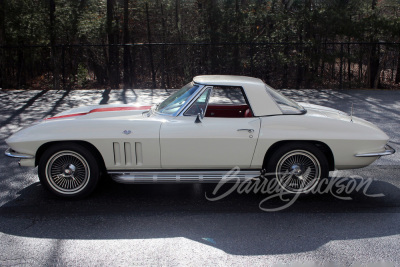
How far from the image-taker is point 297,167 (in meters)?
5.44

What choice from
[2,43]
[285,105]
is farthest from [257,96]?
[2,43]

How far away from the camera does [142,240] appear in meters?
4.39

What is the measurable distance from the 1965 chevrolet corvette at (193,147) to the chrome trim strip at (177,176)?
0.5 inches

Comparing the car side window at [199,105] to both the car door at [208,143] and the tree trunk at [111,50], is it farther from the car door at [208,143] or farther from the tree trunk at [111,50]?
the tree trunk at [111,50]

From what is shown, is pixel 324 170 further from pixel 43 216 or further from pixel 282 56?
pixel 282 56

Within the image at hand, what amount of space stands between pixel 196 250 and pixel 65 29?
629 inches

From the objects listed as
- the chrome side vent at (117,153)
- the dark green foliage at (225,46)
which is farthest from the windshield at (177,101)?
the dark green foliage at (225,46)

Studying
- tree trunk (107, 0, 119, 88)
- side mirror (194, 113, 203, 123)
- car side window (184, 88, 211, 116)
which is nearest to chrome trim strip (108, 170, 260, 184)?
side mirror (194, 113, 203, 123)

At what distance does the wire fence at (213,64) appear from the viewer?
55.5 feet

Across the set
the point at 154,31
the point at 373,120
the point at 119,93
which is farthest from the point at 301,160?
the point at 154,31

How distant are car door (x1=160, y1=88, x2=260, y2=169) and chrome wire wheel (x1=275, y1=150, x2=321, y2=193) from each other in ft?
1.37

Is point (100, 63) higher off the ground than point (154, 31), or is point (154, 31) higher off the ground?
point (154, 31)

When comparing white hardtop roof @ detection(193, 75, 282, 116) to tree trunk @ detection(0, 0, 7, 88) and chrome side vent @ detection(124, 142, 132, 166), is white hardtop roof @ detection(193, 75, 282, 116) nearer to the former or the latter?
chrome side vent @ detection(124, 142, 132, 166)

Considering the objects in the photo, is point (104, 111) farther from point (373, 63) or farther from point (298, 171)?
point (373, 63)
